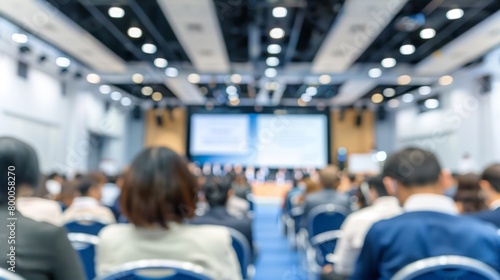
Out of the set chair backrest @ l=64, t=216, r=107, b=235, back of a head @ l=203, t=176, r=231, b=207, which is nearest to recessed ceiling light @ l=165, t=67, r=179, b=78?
chair backrest @ l=64, t=216, r=107, b=235

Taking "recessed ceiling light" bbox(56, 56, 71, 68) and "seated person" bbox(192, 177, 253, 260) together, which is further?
"recessed ceiling light" bbox(56, 56, 71, 68)

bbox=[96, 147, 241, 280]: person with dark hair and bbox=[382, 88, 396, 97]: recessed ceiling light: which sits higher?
bbox=[382, 88, 396, 97]: recessed ceiling light

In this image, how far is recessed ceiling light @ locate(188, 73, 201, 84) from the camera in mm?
12062

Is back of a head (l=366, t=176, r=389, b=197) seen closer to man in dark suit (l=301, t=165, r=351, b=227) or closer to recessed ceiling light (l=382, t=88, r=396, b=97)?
man in dark suit (l=301, t=165, r=351, b=227)

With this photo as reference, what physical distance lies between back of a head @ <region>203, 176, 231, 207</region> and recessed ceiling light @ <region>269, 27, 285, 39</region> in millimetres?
6400

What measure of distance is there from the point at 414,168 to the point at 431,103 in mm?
13969

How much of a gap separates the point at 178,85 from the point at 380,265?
12563mm

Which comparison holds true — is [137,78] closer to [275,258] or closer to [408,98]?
[275,258]

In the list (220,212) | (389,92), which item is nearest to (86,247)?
(220,212)

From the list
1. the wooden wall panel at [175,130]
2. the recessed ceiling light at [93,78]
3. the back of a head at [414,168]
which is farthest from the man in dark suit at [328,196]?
the wooden wall panel at [175,130]

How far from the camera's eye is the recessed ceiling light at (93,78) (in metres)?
12.2

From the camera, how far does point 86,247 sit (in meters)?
2.51

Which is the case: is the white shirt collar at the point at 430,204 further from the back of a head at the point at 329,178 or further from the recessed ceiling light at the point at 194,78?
the recessed ceiling light at the point at 194,78

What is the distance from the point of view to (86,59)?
425 inches
